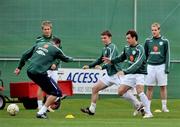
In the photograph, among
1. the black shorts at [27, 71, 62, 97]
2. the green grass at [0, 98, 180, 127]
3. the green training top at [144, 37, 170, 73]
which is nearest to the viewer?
the green grass at [0, 98, 180, 127]

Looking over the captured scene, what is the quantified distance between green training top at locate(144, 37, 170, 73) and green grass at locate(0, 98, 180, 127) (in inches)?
53.1

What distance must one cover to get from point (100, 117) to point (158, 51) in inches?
123

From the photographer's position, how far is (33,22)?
26.2 meters

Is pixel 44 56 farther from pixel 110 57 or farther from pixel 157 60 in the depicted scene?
pixel 157 60

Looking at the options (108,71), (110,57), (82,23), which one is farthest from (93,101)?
(82,23)

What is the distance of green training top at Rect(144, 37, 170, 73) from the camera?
19.8m

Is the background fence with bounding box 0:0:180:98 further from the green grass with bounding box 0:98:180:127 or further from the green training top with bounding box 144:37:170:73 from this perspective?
the green training top with bounding box 144:37:170:73

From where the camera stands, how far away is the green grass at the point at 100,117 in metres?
14.6

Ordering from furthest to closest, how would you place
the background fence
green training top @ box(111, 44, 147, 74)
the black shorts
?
the background fence < green training top @ box(111, 44, 147, 74) < the black shorts

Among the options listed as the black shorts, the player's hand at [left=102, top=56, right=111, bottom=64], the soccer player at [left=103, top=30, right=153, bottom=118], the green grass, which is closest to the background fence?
the green grass

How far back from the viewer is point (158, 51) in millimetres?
19828

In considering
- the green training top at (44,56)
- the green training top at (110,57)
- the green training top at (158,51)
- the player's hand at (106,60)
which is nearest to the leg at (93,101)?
the green training top at (110,57)

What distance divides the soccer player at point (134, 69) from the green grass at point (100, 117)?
561 mm

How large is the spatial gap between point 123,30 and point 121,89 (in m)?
9.07
